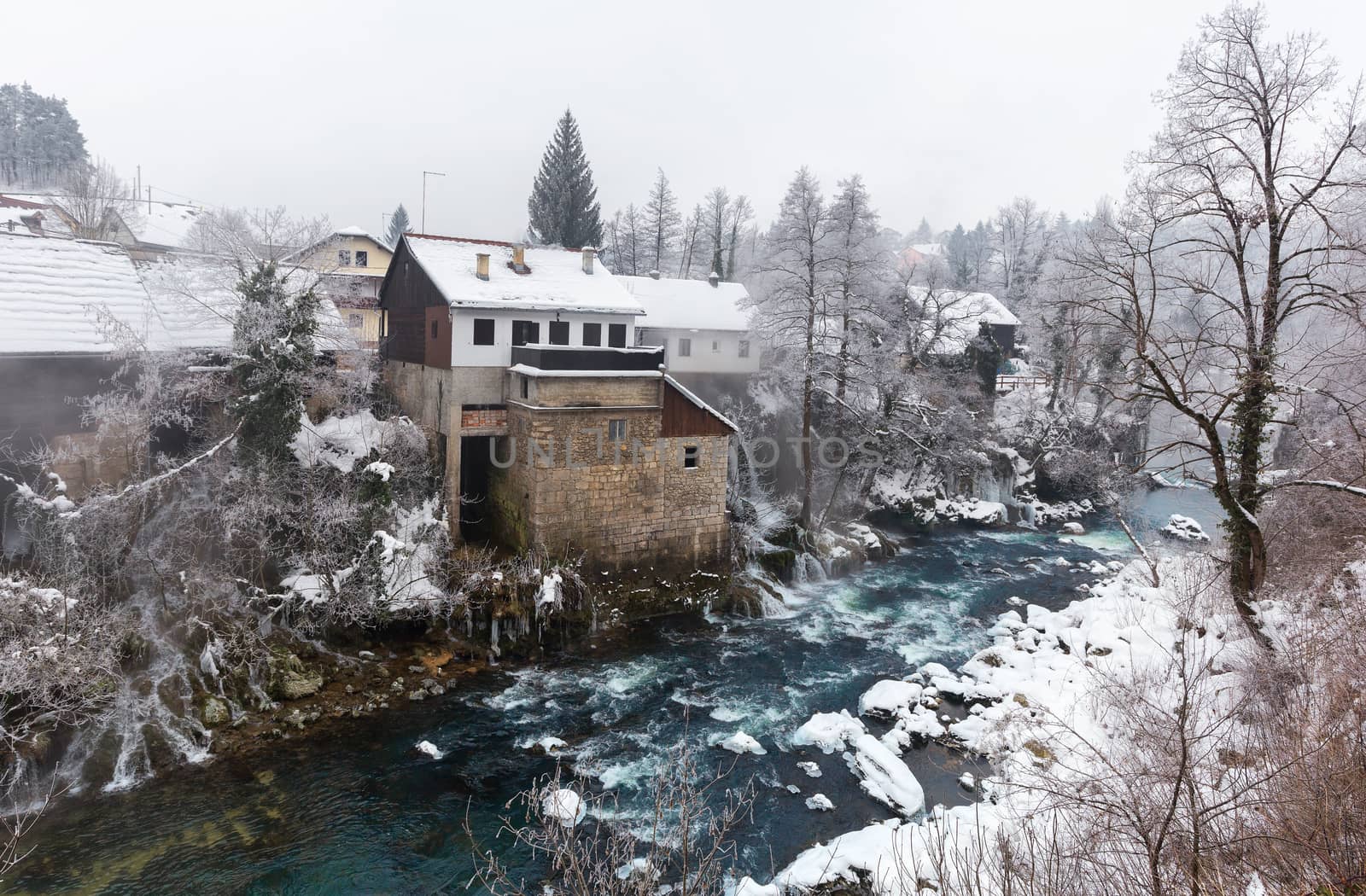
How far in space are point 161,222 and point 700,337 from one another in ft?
120

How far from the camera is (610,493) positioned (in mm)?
19547

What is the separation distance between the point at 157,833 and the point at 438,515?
9.92 meters

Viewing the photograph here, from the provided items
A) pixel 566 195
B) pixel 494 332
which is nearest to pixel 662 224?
pixel 566 195

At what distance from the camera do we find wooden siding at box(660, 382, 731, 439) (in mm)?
20141

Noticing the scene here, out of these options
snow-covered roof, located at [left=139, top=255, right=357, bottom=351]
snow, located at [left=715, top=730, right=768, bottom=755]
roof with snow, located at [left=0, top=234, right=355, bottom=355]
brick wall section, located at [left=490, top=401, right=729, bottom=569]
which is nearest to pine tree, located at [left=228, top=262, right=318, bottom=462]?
snow-covered roof, located at [left=139, top=255, right=357, bottom=351]

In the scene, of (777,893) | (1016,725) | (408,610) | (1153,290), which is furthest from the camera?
(408,610)

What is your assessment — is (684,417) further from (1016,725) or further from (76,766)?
(76,766)

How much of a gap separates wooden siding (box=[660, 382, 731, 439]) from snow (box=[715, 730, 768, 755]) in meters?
8.86

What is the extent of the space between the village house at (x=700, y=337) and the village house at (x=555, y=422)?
9.27m

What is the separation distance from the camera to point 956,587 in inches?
878

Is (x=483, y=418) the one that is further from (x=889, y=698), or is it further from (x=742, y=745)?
(x=889, y=698)

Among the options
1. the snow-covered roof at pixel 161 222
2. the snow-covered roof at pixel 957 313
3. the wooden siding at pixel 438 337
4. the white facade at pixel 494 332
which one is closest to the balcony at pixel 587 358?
the white facade at pixel 494 332

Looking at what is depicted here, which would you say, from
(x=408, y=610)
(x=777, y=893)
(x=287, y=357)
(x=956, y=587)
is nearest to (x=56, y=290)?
(x=287, y=357)

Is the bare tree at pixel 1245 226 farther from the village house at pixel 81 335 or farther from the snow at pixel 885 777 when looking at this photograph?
the village house at pixel 81 335
